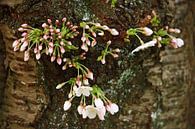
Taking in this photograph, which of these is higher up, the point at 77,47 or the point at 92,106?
the point at 77,47

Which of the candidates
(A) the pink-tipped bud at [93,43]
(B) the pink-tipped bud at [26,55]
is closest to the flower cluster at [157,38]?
(A) the pink-tipped bud at [93,43]

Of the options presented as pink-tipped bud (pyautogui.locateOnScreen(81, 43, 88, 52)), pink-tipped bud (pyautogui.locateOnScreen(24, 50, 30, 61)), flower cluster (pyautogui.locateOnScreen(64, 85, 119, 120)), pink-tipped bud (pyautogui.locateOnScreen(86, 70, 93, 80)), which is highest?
pink-tipped bud (pyautogui.locateOnScreen(81, 43, 88, 52))

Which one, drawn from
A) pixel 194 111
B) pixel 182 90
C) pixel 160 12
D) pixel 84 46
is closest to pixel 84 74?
pixel 84 46

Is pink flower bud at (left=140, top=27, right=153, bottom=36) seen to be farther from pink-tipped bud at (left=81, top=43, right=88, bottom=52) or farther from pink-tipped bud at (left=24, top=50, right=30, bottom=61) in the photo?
pink-tipped bud at (left=24, top=50, right=30, bottom=61)

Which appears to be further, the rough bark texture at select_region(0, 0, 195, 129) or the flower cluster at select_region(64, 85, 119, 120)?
the rough bark texture at select_region(0, 0, 195, 129)

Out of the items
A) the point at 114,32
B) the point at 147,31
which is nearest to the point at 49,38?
the point at 114,32

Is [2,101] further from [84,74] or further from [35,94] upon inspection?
[84,74]

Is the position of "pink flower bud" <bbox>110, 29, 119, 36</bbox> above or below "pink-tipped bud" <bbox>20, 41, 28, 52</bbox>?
above

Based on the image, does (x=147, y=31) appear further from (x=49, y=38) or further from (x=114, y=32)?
(x=49, y=38)

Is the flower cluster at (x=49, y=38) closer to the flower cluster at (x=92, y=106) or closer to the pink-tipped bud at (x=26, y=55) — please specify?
the pink-tipped bud at (x=26, y=55)

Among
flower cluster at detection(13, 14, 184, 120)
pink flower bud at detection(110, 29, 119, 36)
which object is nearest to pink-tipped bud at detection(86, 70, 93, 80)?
flower cluster at detection(13, 14, 184, 120)
